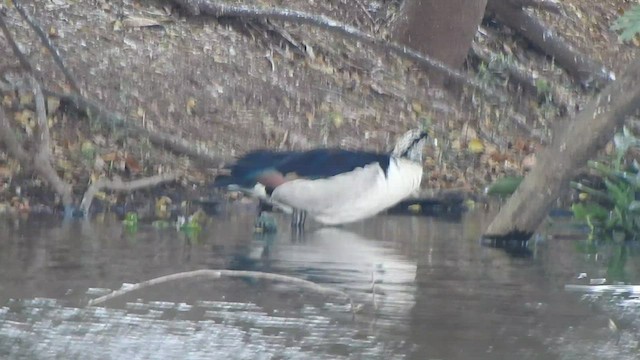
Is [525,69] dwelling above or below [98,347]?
above

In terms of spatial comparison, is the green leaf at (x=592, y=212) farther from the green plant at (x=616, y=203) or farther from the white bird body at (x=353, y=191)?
the white bird body at (x=353, y=191)

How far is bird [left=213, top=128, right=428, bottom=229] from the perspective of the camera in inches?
404

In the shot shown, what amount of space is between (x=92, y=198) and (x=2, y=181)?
29.1 inches

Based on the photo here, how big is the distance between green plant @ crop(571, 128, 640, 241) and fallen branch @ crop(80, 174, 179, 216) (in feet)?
Answer: 11.2

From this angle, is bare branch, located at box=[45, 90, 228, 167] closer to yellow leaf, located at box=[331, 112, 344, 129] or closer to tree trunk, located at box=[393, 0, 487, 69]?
yellow leaf, located at box=[331, 112, 344, 129]

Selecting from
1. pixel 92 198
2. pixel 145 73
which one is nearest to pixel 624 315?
pixel 92 198

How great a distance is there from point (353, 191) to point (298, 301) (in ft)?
11.6

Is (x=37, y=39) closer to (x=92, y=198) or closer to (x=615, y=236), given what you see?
(x=92, y=198)

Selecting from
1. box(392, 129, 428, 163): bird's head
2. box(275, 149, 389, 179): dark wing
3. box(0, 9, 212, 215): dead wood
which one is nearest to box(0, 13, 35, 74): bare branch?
box(0, 9, 212, 215): dead wood

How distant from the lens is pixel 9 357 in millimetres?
5496

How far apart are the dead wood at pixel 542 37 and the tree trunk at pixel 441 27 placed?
1587 millimetres

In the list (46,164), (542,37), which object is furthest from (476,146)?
(46,164)

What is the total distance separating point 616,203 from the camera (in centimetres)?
999

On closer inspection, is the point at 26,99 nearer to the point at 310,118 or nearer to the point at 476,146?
the point at 310,118
